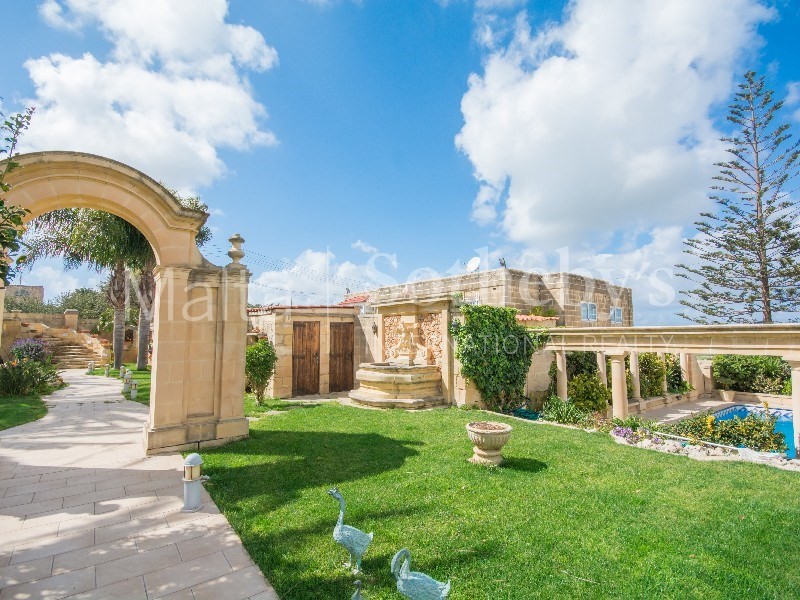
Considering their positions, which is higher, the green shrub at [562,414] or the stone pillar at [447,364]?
the stone pillar at [447,364]

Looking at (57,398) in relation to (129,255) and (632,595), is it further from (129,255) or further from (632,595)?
(632,595)

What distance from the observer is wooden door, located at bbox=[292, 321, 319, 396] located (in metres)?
12.4

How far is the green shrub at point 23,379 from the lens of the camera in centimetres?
1092

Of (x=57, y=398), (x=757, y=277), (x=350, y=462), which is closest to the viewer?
(x=350, y=462)

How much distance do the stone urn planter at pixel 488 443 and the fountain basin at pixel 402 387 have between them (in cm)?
431

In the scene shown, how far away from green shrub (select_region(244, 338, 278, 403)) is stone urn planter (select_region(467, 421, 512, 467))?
6.80 meters

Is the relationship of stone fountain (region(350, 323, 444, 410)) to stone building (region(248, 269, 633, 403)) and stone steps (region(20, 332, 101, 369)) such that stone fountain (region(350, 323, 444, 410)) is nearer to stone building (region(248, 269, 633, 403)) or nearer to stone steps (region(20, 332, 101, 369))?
stone building (region(248, 269, 633, 403))

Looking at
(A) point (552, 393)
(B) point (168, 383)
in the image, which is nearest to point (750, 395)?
(A) point (552, 393)

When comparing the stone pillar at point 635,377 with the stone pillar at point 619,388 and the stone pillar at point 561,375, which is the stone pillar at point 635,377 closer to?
the stone pillar at point 561,375

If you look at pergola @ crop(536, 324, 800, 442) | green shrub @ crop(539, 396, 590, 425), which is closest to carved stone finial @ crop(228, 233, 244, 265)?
green shrub @ crop(539, 396, 590, 425)

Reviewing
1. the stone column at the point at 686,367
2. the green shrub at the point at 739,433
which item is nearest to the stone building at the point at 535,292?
the stone column at the point at 686,367

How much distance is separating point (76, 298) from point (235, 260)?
3744 cm

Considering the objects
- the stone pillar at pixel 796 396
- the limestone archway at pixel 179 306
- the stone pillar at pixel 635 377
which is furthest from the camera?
the stone pillar at pixel 635 377

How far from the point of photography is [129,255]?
1433cm
